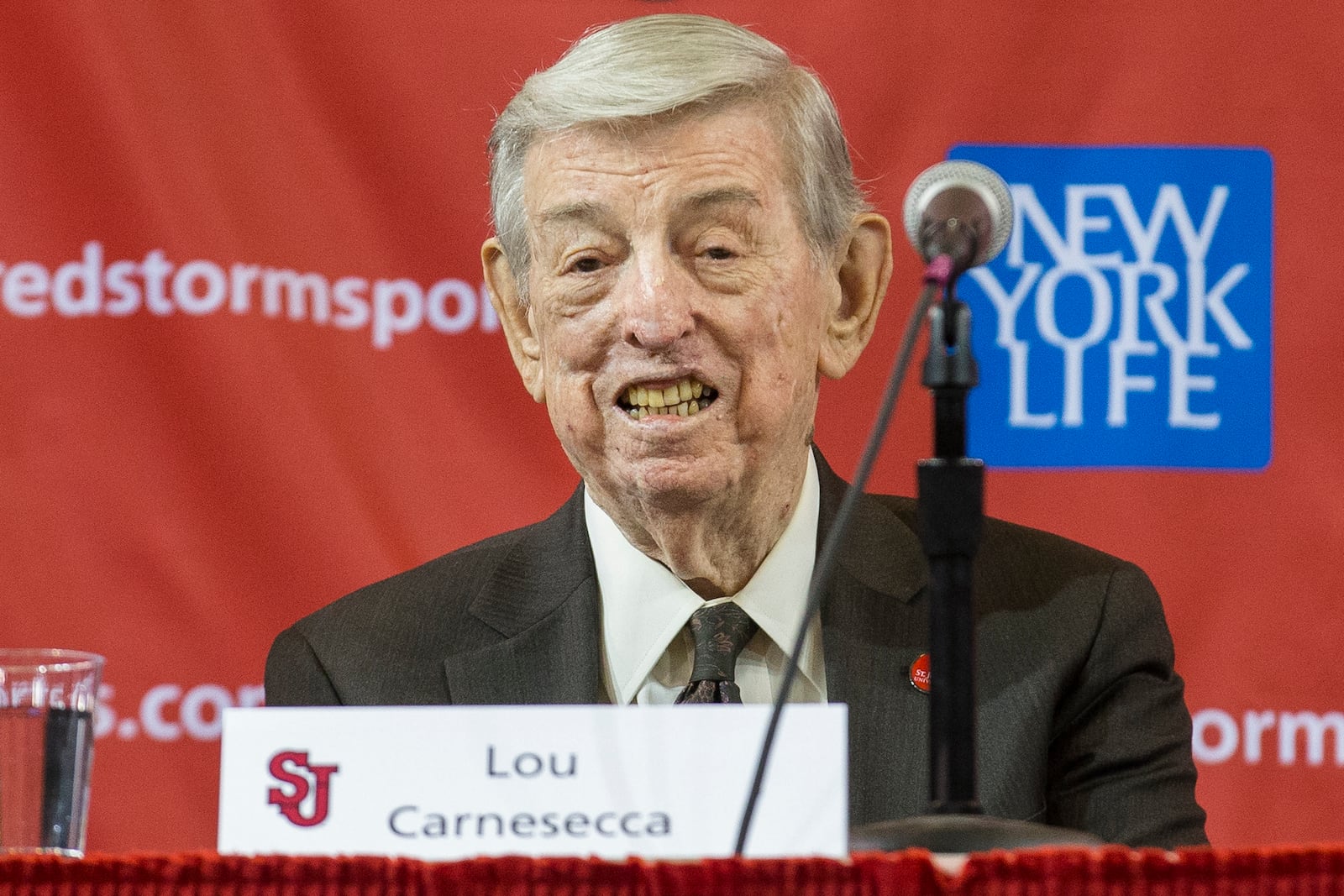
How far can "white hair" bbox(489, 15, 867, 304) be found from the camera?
1.85 meters

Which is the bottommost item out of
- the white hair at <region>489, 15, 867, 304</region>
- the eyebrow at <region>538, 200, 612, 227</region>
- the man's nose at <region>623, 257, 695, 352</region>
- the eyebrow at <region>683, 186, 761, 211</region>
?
the man's nose at <region>623, 257, 695, 352</region>

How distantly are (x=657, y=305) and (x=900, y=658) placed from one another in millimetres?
482

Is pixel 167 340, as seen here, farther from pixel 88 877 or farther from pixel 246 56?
pixel 88 877

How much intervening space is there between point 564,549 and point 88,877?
1.05 m

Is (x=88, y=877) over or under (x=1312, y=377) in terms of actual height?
under

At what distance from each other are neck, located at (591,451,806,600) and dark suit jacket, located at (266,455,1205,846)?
8 cm

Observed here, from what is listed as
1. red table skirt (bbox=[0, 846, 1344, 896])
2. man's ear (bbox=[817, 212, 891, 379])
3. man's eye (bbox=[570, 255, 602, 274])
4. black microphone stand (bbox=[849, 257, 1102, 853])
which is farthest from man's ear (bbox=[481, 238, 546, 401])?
red table skirt (bbox=[0, 846, 1344, 896])

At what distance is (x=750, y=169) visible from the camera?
1.85 meters

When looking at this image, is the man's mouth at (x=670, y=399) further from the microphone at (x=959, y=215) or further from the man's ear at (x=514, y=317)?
the microphone at (x=959, y=215)

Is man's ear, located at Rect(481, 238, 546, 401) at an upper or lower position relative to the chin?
upper

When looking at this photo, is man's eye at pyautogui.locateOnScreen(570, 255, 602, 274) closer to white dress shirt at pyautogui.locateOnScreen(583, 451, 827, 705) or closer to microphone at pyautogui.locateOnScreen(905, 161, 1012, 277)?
white dress shirt at pyautogui.locateOnScreen(583, 451, 827, 705)

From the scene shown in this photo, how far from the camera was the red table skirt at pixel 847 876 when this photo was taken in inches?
37.0

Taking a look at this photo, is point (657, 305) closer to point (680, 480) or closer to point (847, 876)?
point (680, 480)

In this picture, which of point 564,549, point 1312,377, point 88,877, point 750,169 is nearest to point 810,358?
point 750,169
